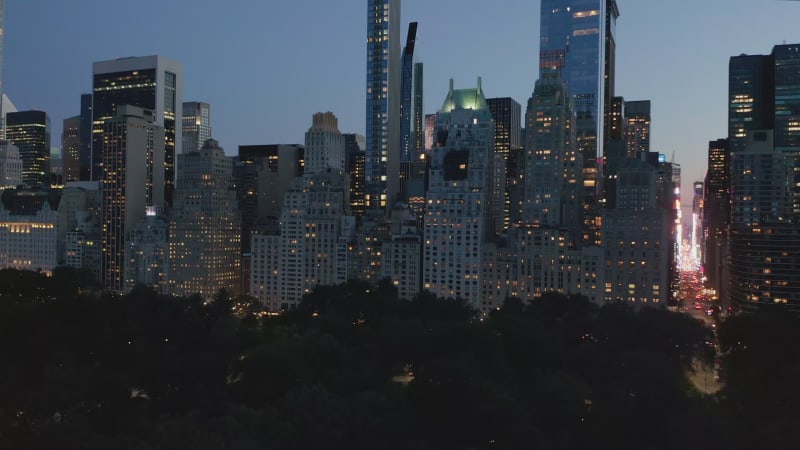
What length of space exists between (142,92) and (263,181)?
33455 millimetres

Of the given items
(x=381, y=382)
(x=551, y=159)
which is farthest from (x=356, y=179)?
(x=381, y=382)

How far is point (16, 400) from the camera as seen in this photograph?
33.6 meters

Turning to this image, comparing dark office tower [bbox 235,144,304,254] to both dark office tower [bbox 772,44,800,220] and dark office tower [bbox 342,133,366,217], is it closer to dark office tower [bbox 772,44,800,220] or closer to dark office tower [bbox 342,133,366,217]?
dark office tower [bbox 342,133,366,217]

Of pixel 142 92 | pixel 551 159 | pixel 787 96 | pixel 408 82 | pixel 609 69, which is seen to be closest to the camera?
pixel 551 159

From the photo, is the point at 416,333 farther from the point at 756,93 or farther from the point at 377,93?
the point at 756,93

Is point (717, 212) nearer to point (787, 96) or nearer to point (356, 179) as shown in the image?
point (787, 96)

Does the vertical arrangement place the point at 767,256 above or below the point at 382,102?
below

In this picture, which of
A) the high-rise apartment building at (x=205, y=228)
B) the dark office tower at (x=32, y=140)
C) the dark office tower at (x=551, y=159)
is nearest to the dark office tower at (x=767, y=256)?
the dark office tower at (x=551, y=159)

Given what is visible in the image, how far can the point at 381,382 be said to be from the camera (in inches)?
1551

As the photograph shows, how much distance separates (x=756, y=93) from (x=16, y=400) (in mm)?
113729

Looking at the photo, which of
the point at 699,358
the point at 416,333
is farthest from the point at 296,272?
the point at 699,358

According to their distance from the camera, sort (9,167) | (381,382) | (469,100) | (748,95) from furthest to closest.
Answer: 1. (9,167)
2. (748,95)
3. (469,100)
4. (381,382)

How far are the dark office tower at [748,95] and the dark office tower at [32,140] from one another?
13952cm

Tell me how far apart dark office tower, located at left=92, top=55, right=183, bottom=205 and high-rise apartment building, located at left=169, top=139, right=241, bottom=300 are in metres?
33.1
